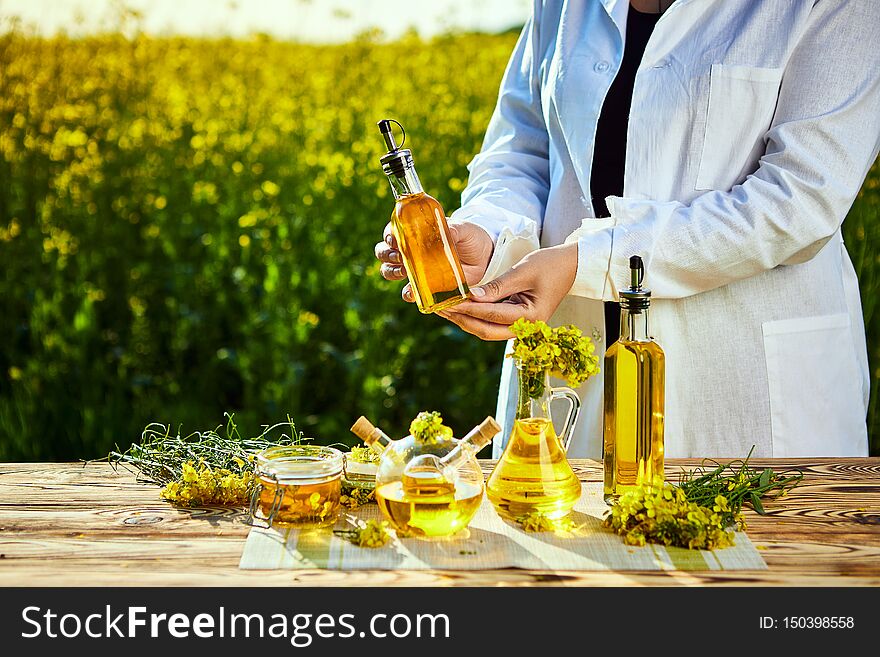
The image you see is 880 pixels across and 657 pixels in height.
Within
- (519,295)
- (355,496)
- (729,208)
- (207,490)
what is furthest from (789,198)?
(207,490)

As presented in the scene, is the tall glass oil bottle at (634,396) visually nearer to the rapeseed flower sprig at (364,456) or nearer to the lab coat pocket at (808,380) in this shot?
the rapeseed flower sprig at (364,456)

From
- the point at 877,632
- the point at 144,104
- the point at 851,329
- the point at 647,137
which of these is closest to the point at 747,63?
the point at 647,137

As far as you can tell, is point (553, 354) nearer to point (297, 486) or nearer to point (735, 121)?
point (297, 486)

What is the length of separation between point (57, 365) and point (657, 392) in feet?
7.84

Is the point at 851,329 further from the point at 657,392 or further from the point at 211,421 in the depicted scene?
the point at 211,421

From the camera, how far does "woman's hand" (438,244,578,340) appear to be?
1377 mm

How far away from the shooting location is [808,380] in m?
1.56

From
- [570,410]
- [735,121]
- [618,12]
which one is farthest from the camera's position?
[618,12]

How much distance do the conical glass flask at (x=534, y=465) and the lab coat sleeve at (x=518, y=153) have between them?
23.0 inches

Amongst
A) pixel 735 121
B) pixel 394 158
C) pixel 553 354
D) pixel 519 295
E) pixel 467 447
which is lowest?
pixel 467 447

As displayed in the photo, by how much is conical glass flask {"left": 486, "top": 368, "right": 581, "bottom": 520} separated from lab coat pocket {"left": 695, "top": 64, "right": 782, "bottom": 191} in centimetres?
57

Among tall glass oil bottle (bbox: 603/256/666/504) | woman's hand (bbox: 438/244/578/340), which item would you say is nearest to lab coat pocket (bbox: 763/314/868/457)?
woman's hand (bbox: 438/244/578/340)

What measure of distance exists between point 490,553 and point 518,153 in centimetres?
93

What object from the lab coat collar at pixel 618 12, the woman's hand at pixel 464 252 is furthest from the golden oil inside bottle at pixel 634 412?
the lab coat collar at pixel 618 12
